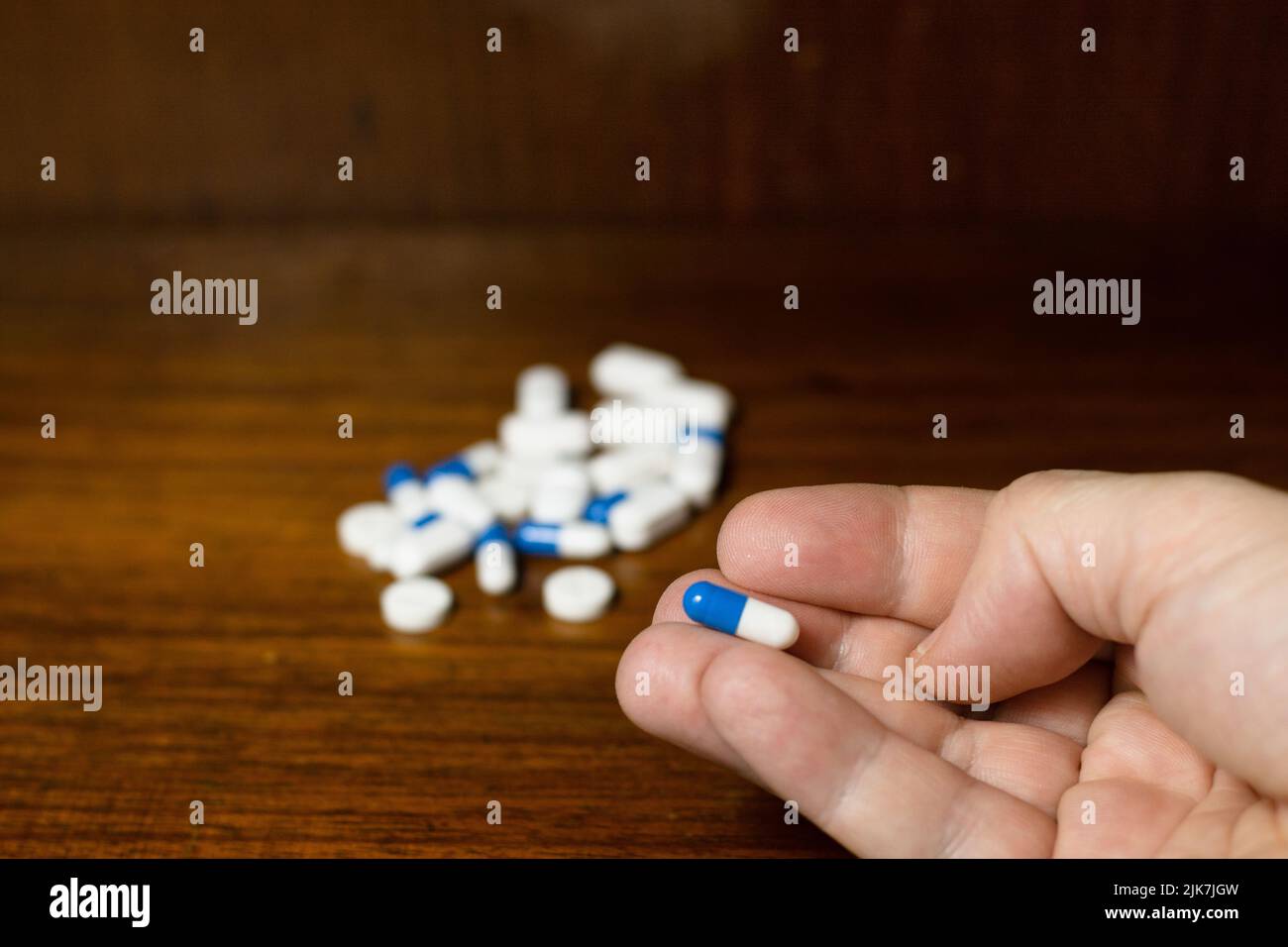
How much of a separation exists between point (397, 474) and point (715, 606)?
51 cm

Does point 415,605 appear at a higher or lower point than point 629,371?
lower

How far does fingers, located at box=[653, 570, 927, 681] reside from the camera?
852 mm

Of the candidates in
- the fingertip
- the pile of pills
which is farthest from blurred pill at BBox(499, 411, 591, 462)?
the fingertip

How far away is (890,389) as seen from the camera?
142cm

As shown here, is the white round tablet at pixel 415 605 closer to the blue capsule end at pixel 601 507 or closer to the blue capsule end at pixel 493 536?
the blue capsule end at pixel 493 536

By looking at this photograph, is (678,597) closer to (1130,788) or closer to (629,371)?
(1130,788)

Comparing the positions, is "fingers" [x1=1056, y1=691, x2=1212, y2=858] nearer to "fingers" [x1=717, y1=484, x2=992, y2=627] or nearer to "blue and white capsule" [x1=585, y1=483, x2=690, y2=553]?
"fingers" [x1=717, y1=484, x2=992, y2=627]

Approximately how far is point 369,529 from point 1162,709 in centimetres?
71

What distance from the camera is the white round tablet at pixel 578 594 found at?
1.05m

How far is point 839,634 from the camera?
0.87 m

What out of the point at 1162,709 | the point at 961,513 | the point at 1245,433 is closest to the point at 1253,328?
the point at 1245,433

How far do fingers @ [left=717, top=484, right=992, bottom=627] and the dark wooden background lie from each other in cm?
26

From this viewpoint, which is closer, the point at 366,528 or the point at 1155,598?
the point at 1155,598

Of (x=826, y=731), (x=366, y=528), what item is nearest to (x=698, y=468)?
(x=366, y=528)
